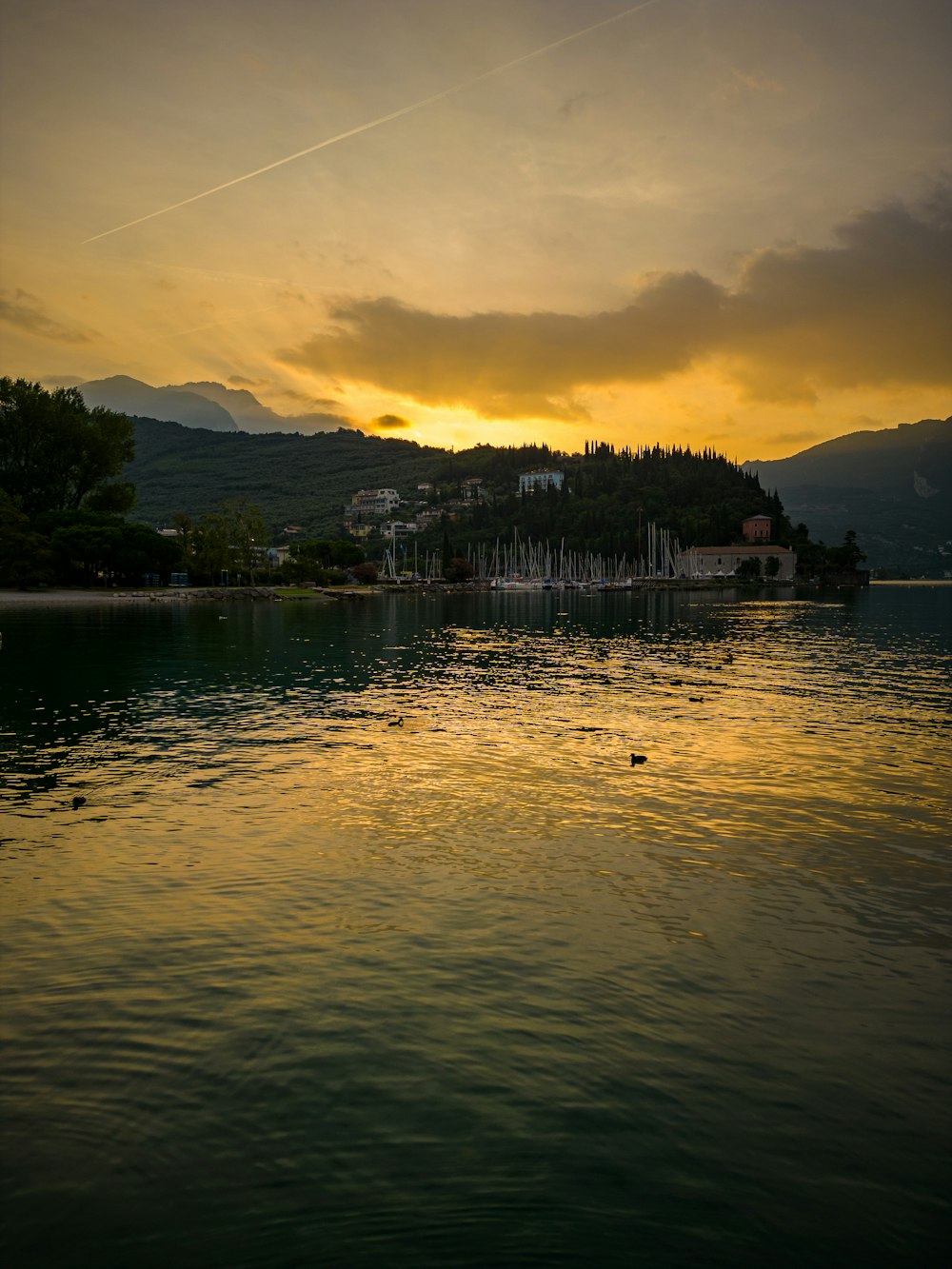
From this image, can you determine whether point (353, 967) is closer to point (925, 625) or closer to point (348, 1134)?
point (348, 1134)

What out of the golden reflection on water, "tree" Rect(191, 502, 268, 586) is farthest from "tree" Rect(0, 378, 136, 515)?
the golden reflection on water

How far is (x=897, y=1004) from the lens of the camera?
12.1 m

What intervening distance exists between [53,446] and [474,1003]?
6148 inches

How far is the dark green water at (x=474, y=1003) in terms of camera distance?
812cm

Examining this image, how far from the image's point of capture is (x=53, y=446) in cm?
14450

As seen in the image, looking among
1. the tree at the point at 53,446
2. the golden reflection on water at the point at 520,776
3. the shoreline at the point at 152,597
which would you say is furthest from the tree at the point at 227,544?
the golden reflection on water at the point at 520,776

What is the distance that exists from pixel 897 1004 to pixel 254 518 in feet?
586

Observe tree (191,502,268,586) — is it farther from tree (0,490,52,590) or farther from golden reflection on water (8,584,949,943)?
golden reflection on water (8,584,949,943)

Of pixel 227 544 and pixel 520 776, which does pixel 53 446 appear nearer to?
pixel 227 544

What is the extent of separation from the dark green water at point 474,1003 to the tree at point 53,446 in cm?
13126

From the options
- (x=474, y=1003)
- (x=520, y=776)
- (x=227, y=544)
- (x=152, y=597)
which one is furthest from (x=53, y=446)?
(x=474, y=1003)

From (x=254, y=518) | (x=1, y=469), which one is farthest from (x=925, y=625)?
(x=1, y=469)

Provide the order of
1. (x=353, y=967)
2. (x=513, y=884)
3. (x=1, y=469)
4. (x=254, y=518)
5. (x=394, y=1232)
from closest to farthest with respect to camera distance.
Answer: (x=394, y=1232)
(x=353, y=967)
(x=513, y=884)
(x=1, y=469)
(x=254, y=518)

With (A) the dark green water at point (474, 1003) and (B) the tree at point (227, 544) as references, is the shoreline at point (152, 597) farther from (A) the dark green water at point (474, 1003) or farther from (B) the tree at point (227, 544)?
(A) the dark green water at point (474, 1003)
